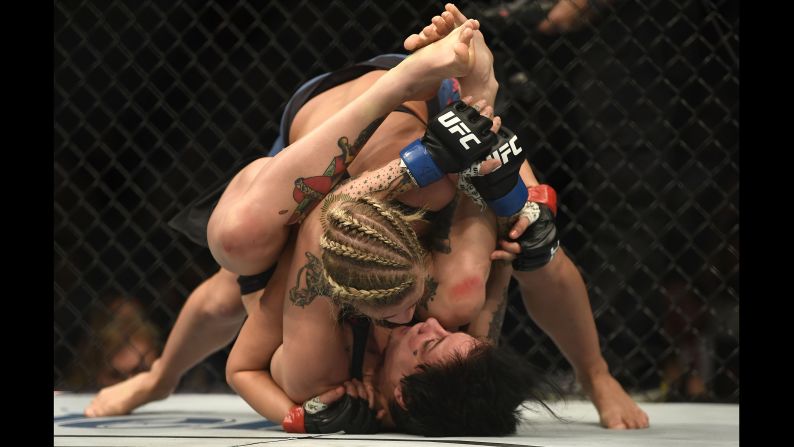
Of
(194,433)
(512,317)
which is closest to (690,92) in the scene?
(512,317)

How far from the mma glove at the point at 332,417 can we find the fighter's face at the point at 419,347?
0.07 metres

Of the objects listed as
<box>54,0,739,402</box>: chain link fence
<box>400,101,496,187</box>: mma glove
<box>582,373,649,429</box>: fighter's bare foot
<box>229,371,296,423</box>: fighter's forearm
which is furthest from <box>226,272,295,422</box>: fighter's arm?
<box>54,0,739,402</box>: chain link fence

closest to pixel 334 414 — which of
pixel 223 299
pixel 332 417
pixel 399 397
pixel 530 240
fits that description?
pixel 332 417

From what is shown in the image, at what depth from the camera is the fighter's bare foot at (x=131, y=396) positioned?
2143 mm

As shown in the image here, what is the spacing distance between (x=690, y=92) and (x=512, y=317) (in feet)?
2.50

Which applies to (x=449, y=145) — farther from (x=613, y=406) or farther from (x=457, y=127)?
(x=613, y=406)

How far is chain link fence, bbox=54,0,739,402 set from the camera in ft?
7.95

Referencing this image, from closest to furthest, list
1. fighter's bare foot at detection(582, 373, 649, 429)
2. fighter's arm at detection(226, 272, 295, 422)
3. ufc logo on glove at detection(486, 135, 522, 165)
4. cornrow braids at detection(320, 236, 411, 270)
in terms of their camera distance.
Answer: cornrow braids at detection(320, 236, 411, 270)
ufc logo on glove at detection(486, 135, 522, 165)
fighter's arm at detection(226, 272, 295, 422)
fighter's bare foot at detection(582, 373, 649, 429)

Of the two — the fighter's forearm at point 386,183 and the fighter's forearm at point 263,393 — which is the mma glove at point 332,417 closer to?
the fighter's forearm at point 263,393

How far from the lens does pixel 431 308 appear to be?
5.15 feet

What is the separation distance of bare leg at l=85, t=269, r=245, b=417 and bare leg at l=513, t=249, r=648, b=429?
623mm

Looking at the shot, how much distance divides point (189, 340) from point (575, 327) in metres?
0.84

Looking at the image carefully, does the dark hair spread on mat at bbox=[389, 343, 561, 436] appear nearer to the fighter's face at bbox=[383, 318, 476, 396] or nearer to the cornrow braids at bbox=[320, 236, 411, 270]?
the fighter's face at bbox=[383, 318, 476, 396]

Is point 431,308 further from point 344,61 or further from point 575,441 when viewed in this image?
point 344,61
